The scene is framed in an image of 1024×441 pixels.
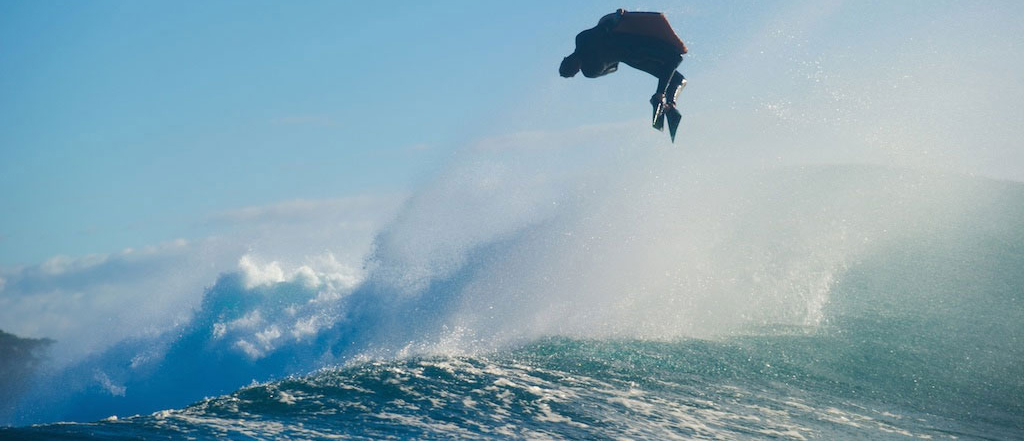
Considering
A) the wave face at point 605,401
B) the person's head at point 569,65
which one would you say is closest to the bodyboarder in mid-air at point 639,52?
the person's head at point 569,65

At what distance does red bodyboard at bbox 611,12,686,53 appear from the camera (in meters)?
6.73

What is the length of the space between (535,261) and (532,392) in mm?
7275

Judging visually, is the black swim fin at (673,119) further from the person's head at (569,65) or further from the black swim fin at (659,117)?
the person's head at (569,65)

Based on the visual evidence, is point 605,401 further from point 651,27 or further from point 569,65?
point 651,27

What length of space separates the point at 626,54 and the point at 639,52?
5.3 inches

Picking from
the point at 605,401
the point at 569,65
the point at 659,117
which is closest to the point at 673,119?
the point at 659,117

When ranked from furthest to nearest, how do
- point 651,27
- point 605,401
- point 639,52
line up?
point 605,401 → point 639,52 → point 651,27

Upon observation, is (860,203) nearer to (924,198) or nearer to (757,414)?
(924,198)

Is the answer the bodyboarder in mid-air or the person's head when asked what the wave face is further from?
the person's head

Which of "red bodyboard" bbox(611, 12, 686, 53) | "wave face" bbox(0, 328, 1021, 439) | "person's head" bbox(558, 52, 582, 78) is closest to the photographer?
"red bodyboard" bbox(611, 12, 686, 53)

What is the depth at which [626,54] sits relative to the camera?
22.7 feet

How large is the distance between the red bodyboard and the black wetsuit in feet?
0.14

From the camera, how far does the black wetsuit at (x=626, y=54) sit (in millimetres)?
6789

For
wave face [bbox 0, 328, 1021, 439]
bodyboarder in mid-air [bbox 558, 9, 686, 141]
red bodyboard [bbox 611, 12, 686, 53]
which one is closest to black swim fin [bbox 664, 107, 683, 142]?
bodyboarder in mid-air [bbox 558, 9, 686, 141]
